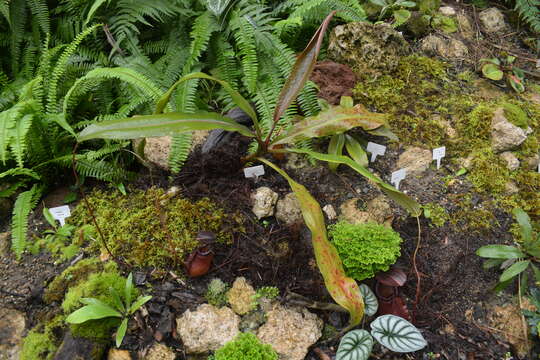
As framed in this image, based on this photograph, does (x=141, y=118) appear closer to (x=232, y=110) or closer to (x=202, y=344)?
(x=232, y=110)

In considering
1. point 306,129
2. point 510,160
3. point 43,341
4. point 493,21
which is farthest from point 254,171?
point 493,21

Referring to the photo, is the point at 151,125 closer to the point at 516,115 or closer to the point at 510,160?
the point at 510,160

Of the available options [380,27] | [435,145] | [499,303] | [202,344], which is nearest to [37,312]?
[202,344]

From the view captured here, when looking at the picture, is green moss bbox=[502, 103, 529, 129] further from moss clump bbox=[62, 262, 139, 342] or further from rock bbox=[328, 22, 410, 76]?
moss clump bbox=[62, 262, 139, 342]

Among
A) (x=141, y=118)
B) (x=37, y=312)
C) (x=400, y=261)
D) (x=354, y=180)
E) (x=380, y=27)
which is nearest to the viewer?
(x=141, y=118)

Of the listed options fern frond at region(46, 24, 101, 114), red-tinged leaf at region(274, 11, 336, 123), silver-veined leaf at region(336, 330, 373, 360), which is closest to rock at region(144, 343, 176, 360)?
silver-veined leaf at region(336, 330, 373, 360)

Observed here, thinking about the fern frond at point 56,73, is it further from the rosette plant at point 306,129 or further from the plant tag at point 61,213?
the rosette plant at point 306,129
